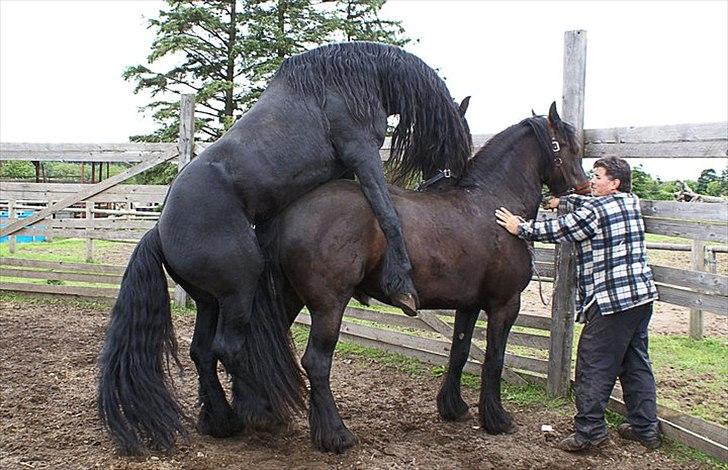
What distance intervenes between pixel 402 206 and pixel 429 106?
0.65 m

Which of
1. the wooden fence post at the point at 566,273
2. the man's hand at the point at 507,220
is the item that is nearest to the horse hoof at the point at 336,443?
the man's hand at the point at 507,220

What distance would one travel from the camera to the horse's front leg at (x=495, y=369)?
4.36m

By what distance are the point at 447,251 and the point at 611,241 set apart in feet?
3.43

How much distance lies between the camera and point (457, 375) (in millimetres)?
4594

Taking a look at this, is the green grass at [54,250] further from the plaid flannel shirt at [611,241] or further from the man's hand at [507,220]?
the plaid flannel shirt at [611,241]

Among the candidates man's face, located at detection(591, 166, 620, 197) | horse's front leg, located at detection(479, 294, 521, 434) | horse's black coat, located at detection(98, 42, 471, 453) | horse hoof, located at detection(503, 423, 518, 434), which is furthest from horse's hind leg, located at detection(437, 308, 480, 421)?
man's face, located at detection(591, 166, 620, 197)

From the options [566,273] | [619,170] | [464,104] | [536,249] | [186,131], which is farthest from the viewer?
[186,131]

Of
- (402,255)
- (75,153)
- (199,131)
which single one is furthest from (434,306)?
(199,131)

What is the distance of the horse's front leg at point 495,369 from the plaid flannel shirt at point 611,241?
1.69ft

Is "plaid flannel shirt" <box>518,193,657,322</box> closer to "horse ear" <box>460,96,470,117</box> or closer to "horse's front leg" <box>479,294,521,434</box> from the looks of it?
"horse's front leg" <box>479,294,521,434</box>

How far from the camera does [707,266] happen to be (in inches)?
276

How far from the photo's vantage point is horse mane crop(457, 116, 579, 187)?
4.56 meters

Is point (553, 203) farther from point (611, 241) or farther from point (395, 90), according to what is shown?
point (395, 90)

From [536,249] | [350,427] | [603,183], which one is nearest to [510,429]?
[350,427]
